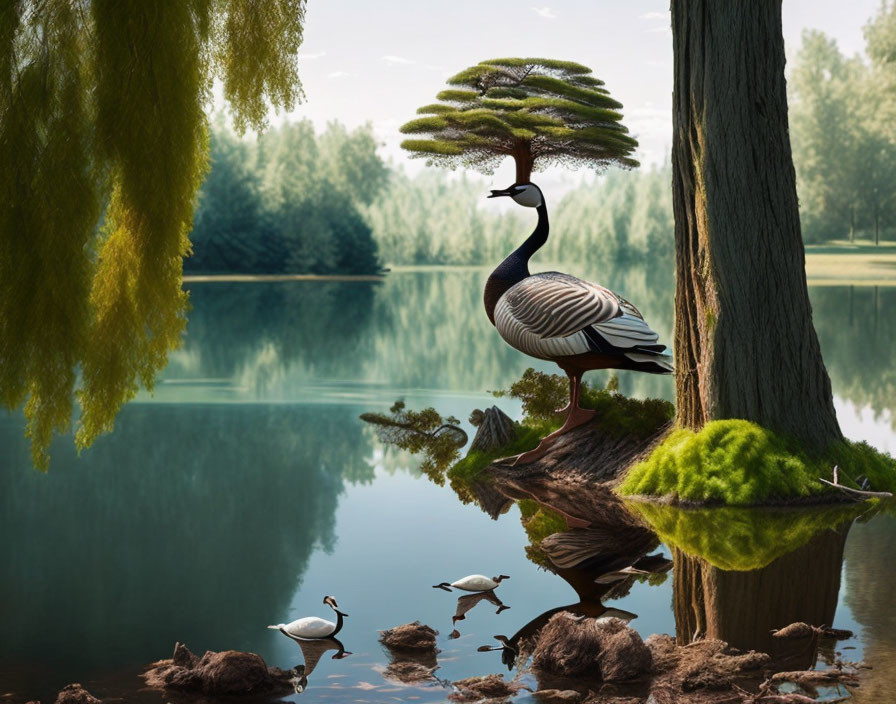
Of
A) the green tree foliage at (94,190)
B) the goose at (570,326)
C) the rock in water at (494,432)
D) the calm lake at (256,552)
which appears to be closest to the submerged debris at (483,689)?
the calm lake at (256,552)

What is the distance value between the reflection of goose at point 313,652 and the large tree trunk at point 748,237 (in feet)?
10.3

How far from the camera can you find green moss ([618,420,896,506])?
20.5ft

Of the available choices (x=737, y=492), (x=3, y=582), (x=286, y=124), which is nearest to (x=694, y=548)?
(x=737, y=492)

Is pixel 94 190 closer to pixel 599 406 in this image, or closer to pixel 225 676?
pixel 225 676

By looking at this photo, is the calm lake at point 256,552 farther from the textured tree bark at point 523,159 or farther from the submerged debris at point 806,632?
the textured tree bark at point 523,159

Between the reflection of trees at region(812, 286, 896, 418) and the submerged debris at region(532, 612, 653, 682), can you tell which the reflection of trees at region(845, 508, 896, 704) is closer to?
the submerged debris at region(532, 612, 653, 682)

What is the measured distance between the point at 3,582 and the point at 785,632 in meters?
3.30

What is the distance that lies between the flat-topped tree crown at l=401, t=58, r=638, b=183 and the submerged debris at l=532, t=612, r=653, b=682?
16.9 ft

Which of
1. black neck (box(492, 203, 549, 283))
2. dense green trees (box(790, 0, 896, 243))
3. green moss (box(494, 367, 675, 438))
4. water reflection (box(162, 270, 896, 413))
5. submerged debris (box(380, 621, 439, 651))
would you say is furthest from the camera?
dense green trees (box(790, 0, 896, 243))

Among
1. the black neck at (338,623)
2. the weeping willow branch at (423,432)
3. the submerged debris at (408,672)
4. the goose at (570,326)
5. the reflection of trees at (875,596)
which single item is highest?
the goose at (570,326)

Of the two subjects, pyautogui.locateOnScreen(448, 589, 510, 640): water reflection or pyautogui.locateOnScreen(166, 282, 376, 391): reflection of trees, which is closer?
pyautogui.locateOnScreen(448, 589, 510, 640): water reflection

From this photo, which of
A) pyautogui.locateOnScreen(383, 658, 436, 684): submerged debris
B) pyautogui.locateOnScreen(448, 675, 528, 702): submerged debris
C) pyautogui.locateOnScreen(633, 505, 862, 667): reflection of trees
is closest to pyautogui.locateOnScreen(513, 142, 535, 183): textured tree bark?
pyautogui.locateOnScreen(633, 505, 862, 667): reflection of trees

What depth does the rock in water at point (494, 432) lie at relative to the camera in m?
7.77

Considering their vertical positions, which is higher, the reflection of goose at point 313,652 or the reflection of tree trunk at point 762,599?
the reflection of goose at point 313,652
